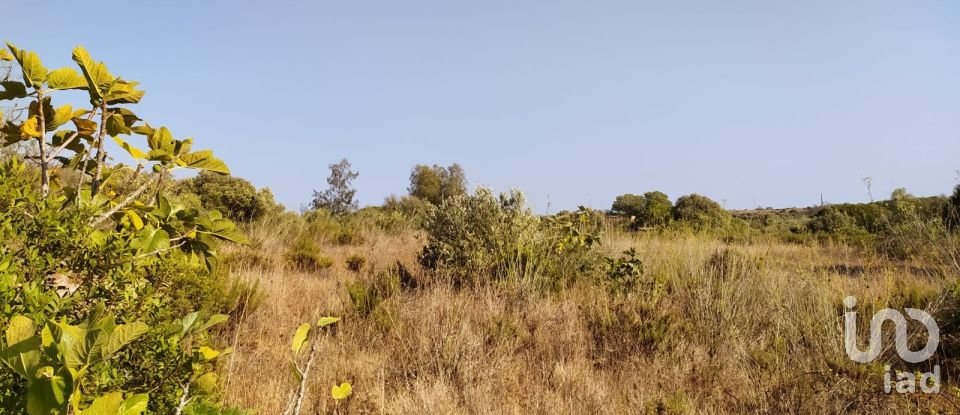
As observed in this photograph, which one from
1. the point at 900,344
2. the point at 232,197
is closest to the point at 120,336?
the point at 900,344

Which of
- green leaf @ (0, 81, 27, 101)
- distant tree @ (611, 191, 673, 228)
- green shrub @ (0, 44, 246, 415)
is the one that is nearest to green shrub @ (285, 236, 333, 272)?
green shrub @ (0, 44, 246, 415)

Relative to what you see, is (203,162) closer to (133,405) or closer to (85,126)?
(85,126)

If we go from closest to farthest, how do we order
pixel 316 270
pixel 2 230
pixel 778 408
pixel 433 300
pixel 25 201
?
pixel 2 230
pixel 25 201
pixel 778 408
pixel 433 300
pixel 316 270

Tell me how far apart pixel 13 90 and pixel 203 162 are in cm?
51

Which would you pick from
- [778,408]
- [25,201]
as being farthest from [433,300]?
[25,201]

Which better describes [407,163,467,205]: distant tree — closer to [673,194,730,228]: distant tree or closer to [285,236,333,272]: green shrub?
[673,194,730,228]: distant tree

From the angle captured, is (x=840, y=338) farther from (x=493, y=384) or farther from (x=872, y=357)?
(x=493, y=384)

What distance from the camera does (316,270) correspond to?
274 inches

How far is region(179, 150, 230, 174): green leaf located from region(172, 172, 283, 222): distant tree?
1003 cm

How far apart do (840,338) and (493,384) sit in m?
2.35

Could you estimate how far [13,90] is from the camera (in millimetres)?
1521

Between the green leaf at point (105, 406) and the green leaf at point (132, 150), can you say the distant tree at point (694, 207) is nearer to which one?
the green leaf at point (132, 150)

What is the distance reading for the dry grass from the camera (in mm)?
2848

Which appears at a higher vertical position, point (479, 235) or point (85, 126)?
point (85, 126)
